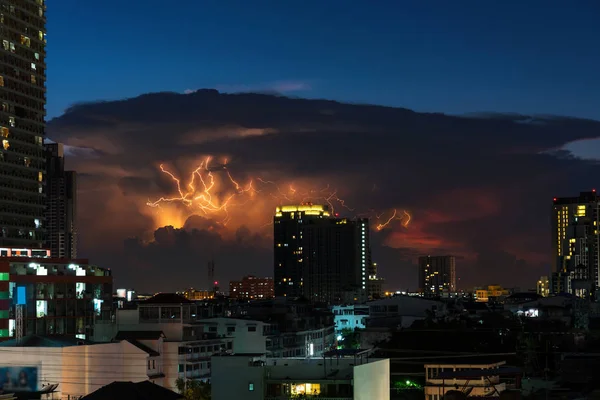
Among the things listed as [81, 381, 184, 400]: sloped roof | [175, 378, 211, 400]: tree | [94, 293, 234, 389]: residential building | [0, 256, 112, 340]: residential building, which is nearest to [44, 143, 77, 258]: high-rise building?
[0, 256, 112, 340]: residential building

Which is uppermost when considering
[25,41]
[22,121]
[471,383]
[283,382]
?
[25,41]

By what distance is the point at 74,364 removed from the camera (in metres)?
42.4

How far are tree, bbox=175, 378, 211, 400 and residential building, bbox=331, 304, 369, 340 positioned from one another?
44.3m

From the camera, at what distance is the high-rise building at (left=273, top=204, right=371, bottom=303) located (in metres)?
157

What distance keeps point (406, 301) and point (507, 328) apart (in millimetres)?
16679

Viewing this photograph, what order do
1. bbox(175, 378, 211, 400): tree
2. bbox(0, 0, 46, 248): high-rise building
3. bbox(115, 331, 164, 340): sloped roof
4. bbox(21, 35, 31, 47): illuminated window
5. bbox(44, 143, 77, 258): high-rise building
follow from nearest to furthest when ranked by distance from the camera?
bbox(175, 378, 211, 400): tree
bbox(115, 331, 164, 340): sloped roof
bbox(0, 0, 46, 248): high-rise building
bbox(21, 35, 31, 47): illuminated window
bbox(44, 143, 77, 258): high-rise building

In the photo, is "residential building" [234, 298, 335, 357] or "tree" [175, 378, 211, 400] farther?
"residential building" [234, 298, 335, 357]

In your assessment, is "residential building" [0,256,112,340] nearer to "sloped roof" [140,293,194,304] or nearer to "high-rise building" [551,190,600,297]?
"sloped roof" [140,293,194,304]

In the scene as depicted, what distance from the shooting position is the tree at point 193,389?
40188 mm

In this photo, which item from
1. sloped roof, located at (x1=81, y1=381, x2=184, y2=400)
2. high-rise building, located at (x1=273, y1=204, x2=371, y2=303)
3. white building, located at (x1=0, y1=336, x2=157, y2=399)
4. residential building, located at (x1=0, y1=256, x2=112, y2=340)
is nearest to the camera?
sloped roof, located at (x1=81, y1=381, x2=184, y2=400)

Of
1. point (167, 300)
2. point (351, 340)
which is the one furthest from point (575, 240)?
point (167, 300)

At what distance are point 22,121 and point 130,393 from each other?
49.8 metres

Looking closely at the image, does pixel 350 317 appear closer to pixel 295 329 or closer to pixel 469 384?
pixel 295 329

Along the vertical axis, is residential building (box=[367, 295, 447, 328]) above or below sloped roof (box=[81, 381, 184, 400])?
above
